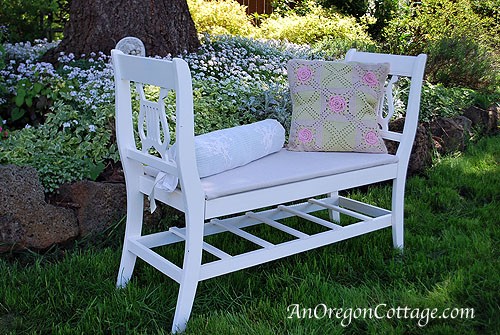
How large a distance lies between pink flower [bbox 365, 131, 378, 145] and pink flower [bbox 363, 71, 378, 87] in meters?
0.25

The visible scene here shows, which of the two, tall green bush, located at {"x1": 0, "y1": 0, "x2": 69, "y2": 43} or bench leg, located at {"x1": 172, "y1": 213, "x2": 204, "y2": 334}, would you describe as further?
tall green bush, located at {"x1": 0, "y1": 0, "x2": 69, "y2": 43}

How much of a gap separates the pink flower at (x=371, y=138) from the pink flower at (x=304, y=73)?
41 cm

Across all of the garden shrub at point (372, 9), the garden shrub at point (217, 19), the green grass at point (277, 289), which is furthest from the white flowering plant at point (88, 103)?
the garden shrub at point (372, 9)

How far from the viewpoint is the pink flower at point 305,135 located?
2.92m

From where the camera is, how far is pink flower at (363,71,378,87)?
9.78 ft

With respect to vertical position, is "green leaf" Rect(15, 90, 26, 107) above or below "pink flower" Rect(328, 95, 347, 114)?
below

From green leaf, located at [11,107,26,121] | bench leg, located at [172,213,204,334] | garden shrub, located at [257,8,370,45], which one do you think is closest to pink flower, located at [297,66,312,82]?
bench leg, located at [172,213,204,334]

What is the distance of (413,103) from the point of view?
2.88 metres

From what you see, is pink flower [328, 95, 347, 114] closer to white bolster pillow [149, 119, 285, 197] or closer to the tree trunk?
white bolster pillow [149, 119, 285, 197]

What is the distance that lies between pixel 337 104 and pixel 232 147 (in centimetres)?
72

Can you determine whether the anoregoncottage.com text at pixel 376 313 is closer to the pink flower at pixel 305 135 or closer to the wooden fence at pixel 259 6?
the pink flower at pixel 305 135

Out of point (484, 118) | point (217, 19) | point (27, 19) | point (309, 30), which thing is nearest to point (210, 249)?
point (484, 118)

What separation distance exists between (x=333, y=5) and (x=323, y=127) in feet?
23.8

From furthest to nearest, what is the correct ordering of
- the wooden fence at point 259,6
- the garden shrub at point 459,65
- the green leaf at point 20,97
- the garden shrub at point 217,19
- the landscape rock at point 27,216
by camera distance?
the wooden fence at point 259,6
the garden shrub at point 217,19
the garden shrub at point 459,65
the green leaf at point 20,97
the landscape rock at point 27,216
